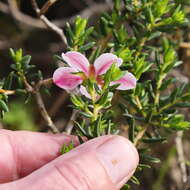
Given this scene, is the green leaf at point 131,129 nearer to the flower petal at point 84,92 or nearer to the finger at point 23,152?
the flower petal at point 84,92

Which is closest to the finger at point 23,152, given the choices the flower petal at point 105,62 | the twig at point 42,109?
the twig at point 42,109

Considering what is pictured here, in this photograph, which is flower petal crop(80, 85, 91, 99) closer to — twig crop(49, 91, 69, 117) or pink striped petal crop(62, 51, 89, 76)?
pink striped petal crop(62, 51, 89, 76)

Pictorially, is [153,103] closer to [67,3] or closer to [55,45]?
[55,45]

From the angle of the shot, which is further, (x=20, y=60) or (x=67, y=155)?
(x=20, y=60)

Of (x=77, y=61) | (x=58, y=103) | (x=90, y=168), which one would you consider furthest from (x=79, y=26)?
(x=58, y=103)

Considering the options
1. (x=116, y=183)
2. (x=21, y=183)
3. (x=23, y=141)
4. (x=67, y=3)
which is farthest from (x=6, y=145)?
(x=67, y=3)
